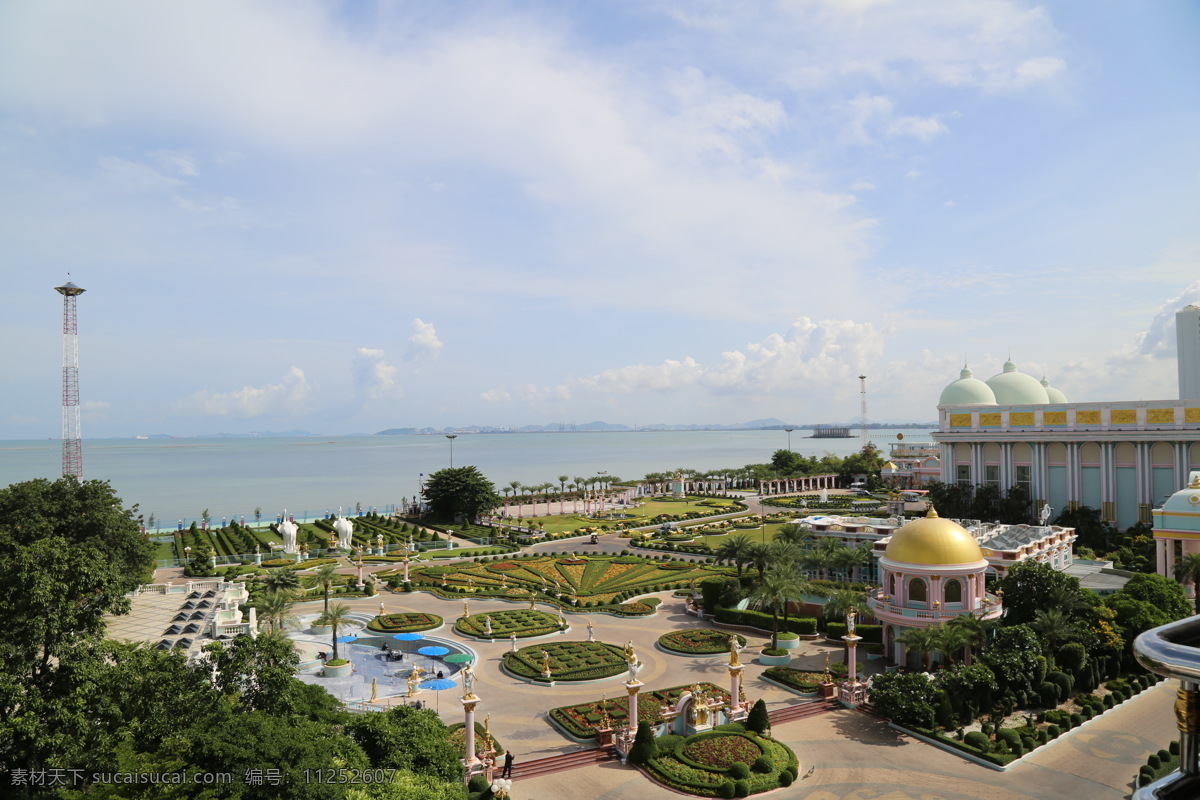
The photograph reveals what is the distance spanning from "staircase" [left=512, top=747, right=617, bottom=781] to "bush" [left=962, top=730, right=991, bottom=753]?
14.5 metres

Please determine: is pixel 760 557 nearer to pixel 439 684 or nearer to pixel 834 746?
pixel 834 746

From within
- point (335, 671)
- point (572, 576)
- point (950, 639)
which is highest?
point (950, 639)

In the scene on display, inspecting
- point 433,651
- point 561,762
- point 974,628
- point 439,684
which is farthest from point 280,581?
point 974,628

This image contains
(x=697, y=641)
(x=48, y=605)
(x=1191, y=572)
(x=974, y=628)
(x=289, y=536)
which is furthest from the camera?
(x=289, y=536)

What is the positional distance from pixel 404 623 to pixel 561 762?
871 inches

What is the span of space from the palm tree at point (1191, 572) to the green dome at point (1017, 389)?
45.0 m

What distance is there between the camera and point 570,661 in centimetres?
4016

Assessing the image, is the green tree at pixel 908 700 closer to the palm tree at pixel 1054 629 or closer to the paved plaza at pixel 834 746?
the paved plaza at pixel 834 746

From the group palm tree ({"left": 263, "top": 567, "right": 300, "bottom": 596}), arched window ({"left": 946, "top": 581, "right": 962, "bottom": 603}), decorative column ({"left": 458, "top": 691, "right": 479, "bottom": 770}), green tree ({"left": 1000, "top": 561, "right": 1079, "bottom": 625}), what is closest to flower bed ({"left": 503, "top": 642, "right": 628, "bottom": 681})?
decorative column ({"left": 458, "top": 691, "right": 479, "bottom": 770})

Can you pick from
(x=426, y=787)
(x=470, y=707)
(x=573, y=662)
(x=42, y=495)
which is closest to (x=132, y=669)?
(x=426, y=787)

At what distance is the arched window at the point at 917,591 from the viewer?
39.9 meters

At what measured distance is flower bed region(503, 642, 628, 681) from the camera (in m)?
38.2

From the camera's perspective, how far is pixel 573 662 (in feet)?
131

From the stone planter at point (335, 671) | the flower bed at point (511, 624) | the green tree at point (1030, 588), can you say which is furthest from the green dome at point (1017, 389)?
the stone planter at point (335, 671)
